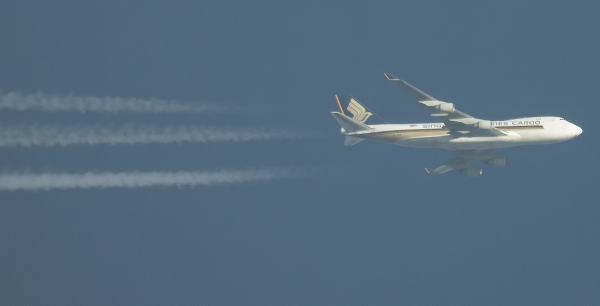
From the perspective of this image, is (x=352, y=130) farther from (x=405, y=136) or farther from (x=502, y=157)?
(x=502, y=157)

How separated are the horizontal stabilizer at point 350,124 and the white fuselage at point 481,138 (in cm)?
34

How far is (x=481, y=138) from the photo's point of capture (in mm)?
70688

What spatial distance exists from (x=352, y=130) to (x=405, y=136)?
4496 mm

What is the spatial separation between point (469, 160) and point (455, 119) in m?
9.01

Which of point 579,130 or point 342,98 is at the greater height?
point 342,98

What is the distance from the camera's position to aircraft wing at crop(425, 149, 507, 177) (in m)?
76.6

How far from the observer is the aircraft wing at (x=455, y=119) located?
67.0 m

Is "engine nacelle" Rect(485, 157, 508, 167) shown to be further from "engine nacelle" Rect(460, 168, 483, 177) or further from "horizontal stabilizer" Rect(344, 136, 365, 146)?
"horizontal stabilizer" Rect(344, 136, 365, 146)

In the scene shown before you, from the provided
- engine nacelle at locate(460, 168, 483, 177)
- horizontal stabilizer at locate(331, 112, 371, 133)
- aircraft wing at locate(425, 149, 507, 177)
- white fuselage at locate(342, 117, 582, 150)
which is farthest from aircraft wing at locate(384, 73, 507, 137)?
engine nacelle at locate(460, 168, 483, 177)

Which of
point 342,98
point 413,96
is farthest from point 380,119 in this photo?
point 413,96

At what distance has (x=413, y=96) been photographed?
66688 mm

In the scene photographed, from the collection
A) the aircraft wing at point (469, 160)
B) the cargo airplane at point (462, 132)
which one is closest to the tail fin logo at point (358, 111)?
the cargo airplane at point (462, 132)

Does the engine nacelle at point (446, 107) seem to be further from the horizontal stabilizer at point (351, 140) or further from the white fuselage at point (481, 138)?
the horizontal stabilizer at point (351, 140)

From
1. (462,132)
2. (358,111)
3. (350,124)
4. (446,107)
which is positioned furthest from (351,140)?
(446,107)
